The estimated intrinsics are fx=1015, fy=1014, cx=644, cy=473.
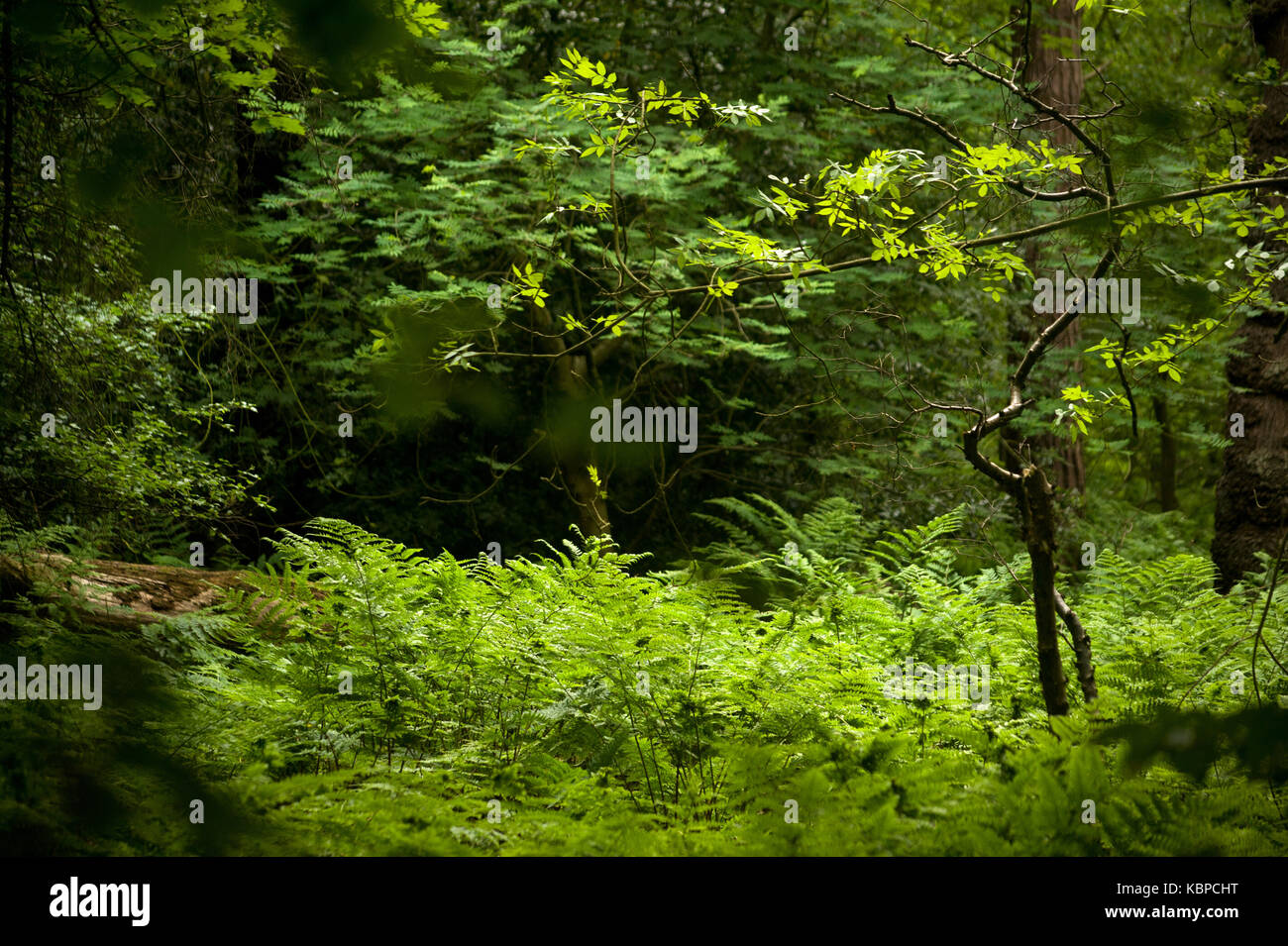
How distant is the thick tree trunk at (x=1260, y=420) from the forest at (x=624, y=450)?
0.03m

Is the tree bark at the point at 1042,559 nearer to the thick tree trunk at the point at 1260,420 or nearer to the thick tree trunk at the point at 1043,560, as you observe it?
the thick tree trunk at the point at 1043,560

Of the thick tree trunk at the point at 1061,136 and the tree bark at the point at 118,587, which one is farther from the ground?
the thick tree trunk at the point at 1061,136

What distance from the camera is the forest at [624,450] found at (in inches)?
108

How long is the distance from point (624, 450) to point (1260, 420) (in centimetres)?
585

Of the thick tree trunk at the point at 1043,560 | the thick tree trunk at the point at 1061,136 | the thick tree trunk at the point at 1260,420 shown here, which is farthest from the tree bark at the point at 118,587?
the thick tree trunk at the point at 1061,136

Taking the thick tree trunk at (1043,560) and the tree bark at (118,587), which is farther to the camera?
the tree bark at (118,587)

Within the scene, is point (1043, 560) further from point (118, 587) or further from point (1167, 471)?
point (1167, 471)

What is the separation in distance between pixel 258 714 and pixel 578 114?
2.98m

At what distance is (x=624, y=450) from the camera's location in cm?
1089

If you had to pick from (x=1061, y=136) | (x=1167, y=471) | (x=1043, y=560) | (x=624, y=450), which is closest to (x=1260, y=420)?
(x=1061, y=136)

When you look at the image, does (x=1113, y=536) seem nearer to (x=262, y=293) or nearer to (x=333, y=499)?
(x=333, y=499)

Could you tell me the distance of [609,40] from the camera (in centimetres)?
1055

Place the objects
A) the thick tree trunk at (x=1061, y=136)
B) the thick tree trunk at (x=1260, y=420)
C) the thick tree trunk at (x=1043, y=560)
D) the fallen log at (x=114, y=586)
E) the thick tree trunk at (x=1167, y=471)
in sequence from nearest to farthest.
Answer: the thick tree trunk at (x=1043, y=560), the fallen log at (x=114, y=586), the thick tree trunk at (x=1260, y=420), the thick tree trunk at (x=1061, y=136), the thick tree trunk at (x=1167, y=471)
